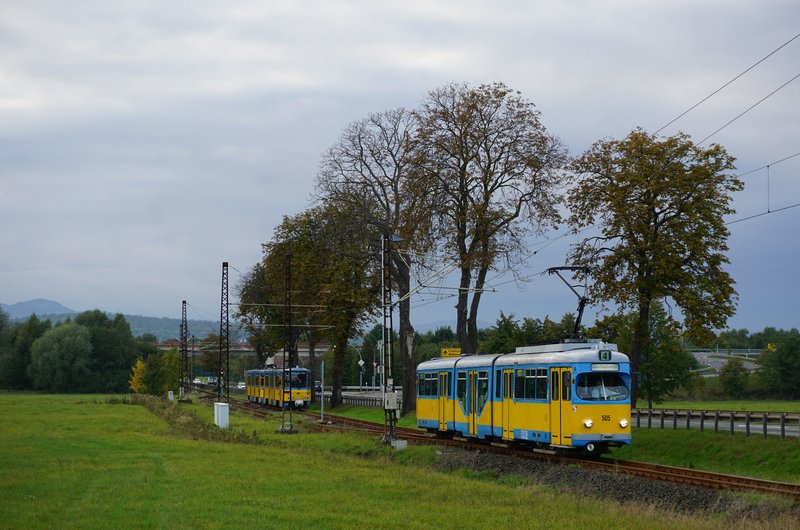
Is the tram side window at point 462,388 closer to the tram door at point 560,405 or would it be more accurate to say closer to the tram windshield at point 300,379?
the tram door at point 560,405

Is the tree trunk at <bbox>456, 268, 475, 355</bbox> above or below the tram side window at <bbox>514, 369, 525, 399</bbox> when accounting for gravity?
above


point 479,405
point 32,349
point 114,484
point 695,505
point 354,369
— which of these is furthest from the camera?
point 354,369

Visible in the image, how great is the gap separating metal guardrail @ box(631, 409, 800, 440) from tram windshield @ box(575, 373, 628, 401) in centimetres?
A: 611

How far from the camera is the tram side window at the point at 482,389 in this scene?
32.2 m

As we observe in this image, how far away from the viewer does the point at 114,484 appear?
70.0ft

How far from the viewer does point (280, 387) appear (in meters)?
70.3

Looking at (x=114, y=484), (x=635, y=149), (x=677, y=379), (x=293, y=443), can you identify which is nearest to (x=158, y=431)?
(x=293, y=443)

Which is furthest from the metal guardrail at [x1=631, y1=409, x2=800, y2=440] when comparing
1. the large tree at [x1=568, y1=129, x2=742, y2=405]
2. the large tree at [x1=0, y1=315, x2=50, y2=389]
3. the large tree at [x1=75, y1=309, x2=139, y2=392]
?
the large tree at [x1=75, y1=309, x2=139, y2=392]

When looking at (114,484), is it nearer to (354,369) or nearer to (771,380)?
(771,380)

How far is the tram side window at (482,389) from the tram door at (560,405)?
4.90 m

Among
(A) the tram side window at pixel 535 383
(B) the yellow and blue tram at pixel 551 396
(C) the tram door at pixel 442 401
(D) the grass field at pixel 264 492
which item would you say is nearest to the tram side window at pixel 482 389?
(B) the yellow and blue tram at pixel 551 396

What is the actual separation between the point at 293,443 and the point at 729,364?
2647 inches

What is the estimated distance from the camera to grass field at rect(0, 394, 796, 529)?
1603cm

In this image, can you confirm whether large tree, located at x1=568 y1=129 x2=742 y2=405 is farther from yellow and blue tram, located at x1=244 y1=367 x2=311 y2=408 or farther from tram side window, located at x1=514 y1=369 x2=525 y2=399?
yellow and blue tram, located at x1=244 y1=367 x2=311 y2=408
